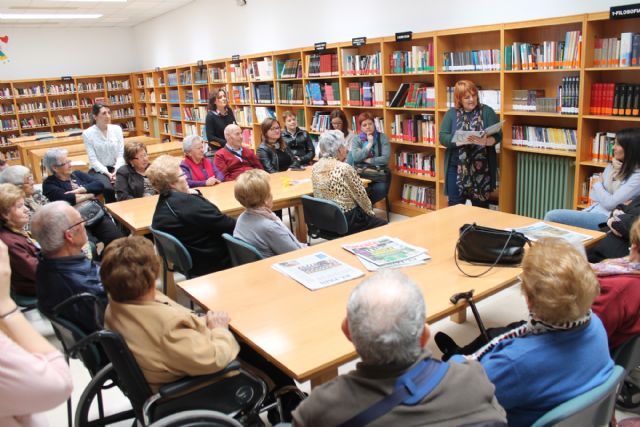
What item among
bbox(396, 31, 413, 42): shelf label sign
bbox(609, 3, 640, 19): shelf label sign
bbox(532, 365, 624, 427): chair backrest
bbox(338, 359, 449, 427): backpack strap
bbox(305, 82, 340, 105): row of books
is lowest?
bbox(532, 365, 624, 427): chair backrest

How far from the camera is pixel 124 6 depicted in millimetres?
9883

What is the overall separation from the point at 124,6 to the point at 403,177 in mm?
6922

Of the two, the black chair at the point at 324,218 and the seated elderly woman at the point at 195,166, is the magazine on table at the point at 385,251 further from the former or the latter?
the seated elderly woman at the point at 195,166

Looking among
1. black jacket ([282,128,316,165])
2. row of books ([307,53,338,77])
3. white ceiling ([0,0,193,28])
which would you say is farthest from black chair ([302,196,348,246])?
white ceiling ([0,0,193,28])

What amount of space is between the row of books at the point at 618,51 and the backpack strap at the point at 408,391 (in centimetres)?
363

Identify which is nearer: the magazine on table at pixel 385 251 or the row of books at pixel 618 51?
the magazine on table at pixel 385 251

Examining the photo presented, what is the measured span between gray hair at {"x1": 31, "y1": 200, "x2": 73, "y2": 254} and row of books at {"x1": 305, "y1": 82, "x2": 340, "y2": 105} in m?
4.66

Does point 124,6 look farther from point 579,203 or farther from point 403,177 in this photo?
point 579,203

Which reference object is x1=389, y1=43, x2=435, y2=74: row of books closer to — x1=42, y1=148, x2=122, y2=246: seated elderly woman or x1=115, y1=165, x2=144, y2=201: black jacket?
x1=115, y1=165, x2=144, y2=201: black jacket

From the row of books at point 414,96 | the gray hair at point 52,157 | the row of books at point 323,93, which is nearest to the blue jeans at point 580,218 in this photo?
the row of books at point 414,96

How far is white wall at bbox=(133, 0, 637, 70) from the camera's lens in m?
4.75

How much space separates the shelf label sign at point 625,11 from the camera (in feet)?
11.8

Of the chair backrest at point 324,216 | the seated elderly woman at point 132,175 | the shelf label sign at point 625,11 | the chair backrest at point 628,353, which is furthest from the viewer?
the seated elderly woman at point 132,175

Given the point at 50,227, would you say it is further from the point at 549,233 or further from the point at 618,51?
the point at 618,51
